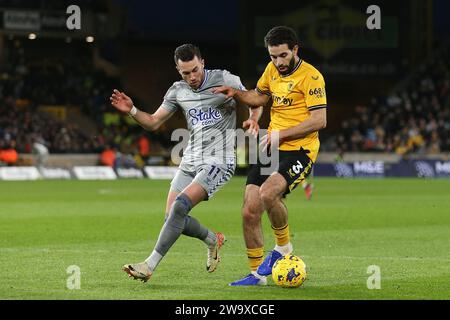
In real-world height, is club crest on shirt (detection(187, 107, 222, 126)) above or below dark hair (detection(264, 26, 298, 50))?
below

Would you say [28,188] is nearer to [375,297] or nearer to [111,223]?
[111,223]

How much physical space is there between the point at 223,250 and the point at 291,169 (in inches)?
147

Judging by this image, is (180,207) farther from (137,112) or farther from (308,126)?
(308,126)

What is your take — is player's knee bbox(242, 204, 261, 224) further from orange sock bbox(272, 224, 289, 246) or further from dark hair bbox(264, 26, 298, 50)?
dark hair bbox(264, 26, 298, 50)

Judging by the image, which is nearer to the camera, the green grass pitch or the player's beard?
the green grass pitch

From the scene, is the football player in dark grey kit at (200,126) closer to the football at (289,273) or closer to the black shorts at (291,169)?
the black shorts at (291,169)

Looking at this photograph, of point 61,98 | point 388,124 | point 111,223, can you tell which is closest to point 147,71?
point 61,98

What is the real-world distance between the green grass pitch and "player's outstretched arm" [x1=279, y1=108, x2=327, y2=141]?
1.43 m

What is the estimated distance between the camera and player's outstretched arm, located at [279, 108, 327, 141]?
9.59 meters

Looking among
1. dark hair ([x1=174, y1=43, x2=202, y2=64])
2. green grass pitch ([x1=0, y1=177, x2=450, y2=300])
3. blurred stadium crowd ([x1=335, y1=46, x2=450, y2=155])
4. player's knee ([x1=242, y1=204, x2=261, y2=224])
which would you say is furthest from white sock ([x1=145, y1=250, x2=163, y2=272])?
blurred stadium crowd ([x1=335, y1=46, x2=450, y2=155])

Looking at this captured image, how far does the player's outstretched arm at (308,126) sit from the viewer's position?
31.5 ft

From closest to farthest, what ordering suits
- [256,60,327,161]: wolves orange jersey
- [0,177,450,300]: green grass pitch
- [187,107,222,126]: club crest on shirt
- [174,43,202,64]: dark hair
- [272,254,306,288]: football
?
[0,177,450,300]: green grass pitch < [272,254,306,288]: football < [256,60,327,161]: wolves orange jersey < [174,43,202,64]: dark hair < [187,107,222,126]: club crest on shirt

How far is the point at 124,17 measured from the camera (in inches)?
2069

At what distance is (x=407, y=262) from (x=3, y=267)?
14.9 feet
